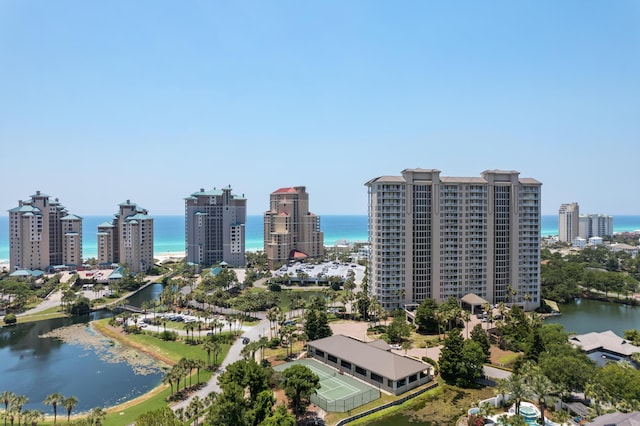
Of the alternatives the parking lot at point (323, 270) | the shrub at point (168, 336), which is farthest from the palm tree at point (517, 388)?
the parking lot at point (323, 270)

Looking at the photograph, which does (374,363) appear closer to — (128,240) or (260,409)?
(260,409)

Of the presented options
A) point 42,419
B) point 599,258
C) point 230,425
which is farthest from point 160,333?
point 599,258

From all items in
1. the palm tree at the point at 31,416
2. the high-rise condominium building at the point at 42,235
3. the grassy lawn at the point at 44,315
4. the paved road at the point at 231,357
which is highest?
the high-rise condominium building at the point at 42,235

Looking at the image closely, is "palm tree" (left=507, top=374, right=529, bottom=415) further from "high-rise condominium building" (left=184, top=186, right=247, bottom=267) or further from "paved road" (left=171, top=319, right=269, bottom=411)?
"high-rise condominium building" (left=184, top=186, right=247, bottom=267)

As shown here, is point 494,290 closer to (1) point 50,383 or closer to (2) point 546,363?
(2) point 546,363

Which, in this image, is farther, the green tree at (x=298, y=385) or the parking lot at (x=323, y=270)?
the parking lot at (x=323, y=270)

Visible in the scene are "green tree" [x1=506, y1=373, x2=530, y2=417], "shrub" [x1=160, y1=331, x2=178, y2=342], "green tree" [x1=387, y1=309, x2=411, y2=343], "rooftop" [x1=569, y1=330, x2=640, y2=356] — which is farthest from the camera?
"shrub" [x1=160, y1=331, x2=178, y2=342]

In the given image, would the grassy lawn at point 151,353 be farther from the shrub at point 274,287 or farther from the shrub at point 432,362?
the shrub at point 274,287

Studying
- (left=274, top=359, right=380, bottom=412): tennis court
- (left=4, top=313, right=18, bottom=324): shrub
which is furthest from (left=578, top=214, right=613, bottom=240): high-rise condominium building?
(left=4, top=313, right=18, bottom=324): shrub
